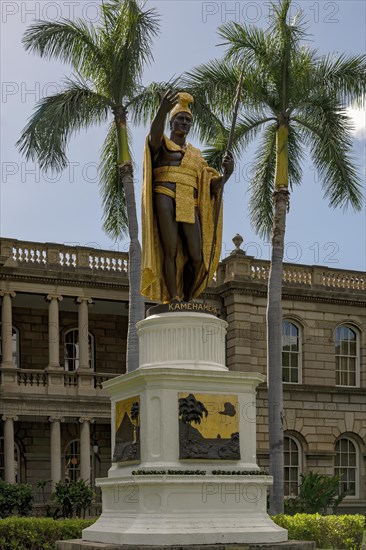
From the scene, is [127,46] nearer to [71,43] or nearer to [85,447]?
[71,43]

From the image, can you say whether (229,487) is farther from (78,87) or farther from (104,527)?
(78,87)

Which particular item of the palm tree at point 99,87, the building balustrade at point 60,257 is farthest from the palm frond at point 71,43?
the building balustrade at point 60,257

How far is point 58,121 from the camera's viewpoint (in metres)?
24.2

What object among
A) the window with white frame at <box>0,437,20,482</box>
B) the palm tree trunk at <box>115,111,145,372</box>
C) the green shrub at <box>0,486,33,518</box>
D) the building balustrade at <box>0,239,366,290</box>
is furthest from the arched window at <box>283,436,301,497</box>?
the palm tree trunk at <box>115,111,145,372</box>

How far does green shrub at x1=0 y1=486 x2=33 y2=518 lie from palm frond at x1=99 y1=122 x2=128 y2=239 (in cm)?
789

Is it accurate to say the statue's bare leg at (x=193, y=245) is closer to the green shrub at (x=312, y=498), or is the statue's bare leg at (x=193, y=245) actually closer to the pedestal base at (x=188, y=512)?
the pedestal base at (x=188, y=512)

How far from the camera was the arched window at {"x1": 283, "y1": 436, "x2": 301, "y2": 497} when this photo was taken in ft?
119

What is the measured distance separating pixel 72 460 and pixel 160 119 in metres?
24.9

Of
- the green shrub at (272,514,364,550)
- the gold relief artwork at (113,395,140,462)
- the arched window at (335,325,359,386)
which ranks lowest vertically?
the green shrub at (272,514,364,550)

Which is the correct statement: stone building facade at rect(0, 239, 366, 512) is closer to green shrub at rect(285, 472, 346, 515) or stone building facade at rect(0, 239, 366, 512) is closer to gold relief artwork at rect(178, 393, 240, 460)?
green shrub at rect(285, 472, 346, 515)

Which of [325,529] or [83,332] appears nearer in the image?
[325,529]

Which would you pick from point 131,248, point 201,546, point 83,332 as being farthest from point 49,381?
point 201,546

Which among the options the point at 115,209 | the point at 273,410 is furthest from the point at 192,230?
the point at 115,209

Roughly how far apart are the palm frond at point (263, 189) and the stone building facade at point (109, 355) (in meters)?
9.38
